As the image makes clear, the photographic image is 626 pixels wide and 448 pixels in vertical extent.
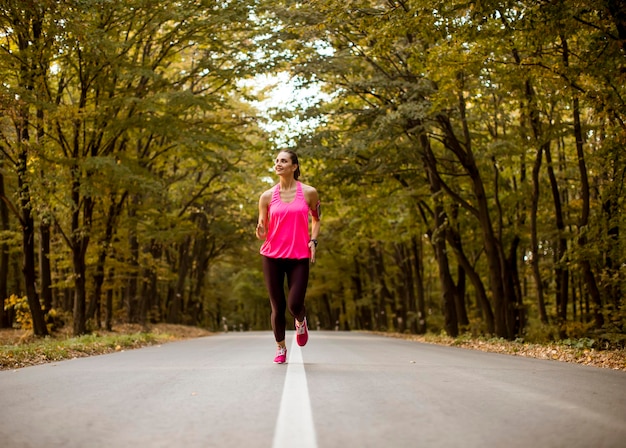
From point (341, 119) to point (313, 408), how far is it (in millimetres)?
16996

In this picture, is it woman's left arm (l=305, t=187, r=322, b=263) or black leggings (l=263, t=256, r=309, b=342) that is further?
woman's left arm (l=305, t=187, r=322, b=263)

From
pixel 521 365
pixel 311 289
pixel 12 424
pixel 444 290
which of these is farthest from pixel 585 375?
pixel 311 289

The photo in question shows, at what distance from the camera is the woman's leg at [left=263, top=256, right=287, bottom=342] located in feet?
23.5

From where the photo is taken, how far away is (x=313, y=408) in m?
4.25

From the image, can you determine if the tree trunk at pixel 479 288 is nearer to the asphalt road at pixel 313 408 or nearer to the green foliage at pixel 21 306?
the green foliage at pixel 21 306

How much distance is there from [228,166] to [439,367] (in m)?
12.9

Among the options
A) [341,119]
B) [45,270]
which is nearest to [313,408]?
[341,119]

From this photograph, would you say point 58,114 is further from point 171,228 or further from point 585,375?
point 585,375

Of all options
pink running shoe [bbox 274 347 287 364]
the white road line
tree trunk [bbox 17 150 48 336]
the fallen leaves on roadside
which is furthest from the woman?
tree trunk [bbox 17 150 48 336]

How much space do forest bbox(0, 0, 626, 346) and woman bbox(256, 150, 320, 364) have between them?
176 inches

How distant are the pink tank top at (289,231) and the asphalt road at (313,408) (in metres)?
1.26

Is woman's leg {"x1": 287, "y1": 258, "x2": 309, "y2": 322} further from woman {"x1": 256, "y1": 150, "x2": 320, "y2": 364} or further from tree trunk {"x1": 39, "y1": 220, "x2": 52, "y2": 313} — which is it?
tree trunk {"x1": 39, "y1": 220, "x2": 52, "y2": 313}

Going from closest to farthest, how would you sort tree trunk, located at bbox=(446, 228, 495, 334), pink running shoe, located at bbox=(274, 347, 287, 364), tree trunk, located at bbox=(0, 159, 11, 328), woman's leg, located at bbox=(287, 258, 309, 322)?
woman's leg, located at bbox=(287, 258, 309, 322)
pink running shoe, located at bbox=(274, 347, 287, 364)
tree trunk, located at bbox=(446, 228, 495, 334)
tree trunk, located at bbox=(0, 159, 11, 328)

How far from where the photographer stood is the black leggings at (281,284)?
23.3 ft
